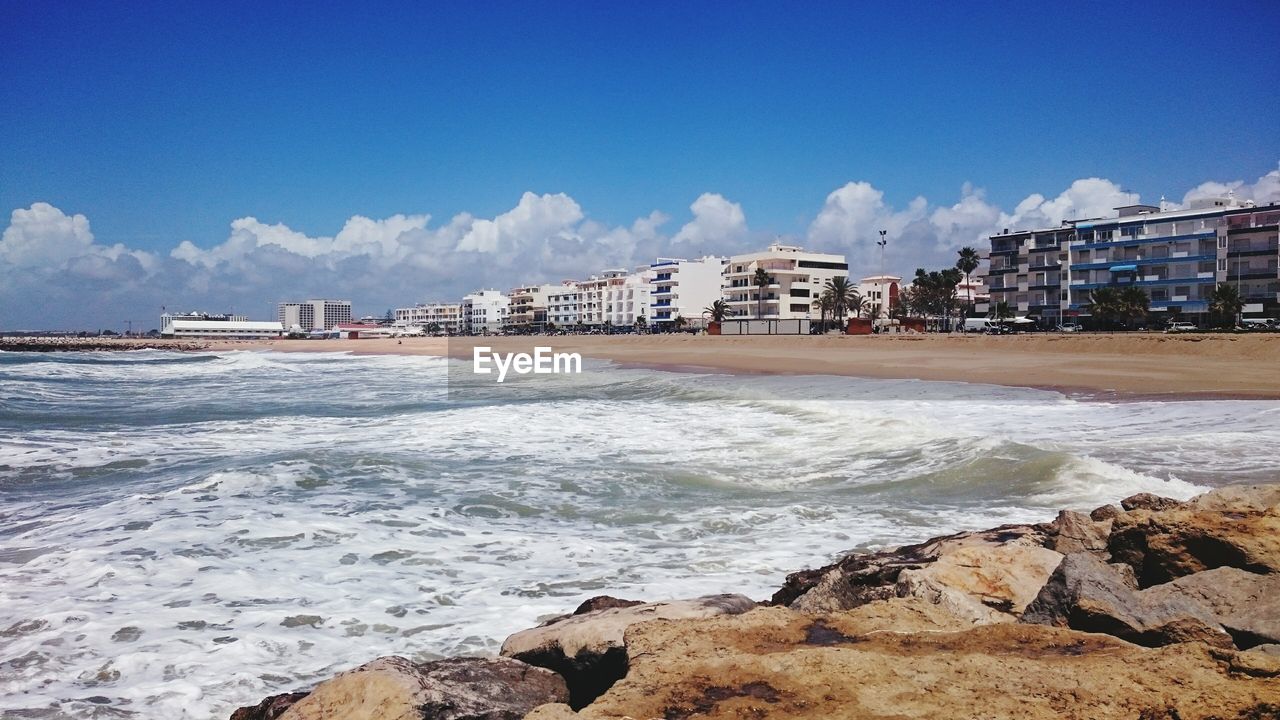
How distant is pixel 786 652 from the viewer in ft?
11.3

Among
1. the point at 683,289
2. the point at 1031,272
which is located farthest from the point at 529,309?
the point at 1031,272

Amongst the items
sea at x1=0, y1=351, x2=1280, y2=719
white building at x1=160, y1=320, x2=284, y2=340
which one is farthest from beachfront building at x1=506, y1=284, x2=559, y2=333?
sea at x1=0, y1=351, x2=1280, y2=719

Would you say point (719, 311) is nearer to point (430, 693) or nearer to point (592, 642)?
point (592, 642)

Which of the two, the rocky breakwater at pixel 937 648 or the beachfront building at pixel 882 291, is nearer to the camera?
the rocky breakwater at pixel 937 648

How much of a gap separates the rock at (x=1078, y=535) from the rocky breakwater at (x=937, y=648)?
260 mm

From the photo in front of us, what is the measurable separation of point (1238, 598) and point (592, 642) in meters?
3.20

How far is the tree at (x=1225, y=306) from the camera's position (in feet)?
211

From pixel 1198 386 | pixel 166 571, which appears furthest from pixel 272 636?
pixel 1198 386

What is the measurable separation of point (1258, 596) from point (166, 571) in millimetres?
7704

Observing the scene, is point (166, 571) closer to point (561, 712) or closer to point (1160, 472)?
point (561, 712)

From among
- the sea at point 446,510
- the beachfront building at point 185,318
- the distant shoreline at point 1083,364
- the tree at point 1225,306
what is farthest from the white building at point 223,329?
the sea at point 446,510

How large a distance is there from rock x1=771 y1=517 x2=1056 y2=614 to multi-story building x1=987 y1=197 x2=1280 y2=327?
7989 centimetres

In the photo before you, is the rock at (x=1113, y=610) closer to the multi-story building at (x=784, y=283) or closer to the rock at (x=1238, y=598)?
the rock at (x=1238, y=598)

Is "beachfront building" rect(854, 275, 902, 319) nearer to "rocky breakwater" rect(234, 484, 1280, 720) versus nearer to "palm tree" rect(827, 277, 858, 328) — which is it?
"palm tree" rect(827, 277, 858, 328)
